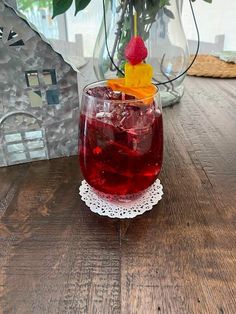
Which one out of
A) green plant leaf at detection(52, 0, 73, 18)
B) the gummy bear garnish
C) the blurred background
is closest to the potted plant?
green plant leaf at detection(52, 0, 73, 18)

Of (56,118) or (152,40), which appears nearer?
(56,118)

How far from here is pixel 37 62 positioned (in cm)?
53

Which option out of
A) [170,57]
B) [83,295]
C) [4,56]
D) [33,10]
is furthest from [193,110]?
[33,10]

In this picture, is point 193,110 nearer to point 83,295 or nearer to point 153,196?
point 153,196

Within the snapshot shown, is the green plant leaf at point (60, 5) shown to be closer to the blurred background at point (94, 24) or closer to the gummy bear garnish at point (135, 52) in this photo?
the gummy bear garnish at point (135, 52)

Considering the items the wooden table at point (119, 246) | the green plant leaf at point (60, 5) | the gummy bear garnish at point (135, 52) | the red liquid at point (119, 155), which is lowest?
the wooden table at point (119, 246)

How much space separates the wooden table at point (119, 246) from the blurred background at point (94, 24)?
0.94m

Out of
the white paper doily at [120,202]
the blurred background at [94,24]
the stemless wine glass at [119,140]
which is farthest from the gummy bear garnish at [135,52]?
the blurred background at [94,24]

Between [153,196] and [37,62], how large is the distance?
0.95 ft

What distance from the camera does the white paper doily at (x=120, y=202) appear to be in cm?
43

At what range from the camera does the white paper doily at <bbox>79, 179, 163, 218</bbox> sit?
1.42 ft

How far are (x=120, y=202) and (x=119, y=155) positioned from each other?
8cm

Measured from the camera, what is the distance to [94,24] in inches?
71.5

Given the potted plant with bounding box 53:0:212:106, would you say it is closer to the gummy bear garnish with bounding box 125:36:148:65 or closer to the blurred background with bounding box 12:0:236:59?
the gummy bear garnish with bounding box 125:36:148:65
